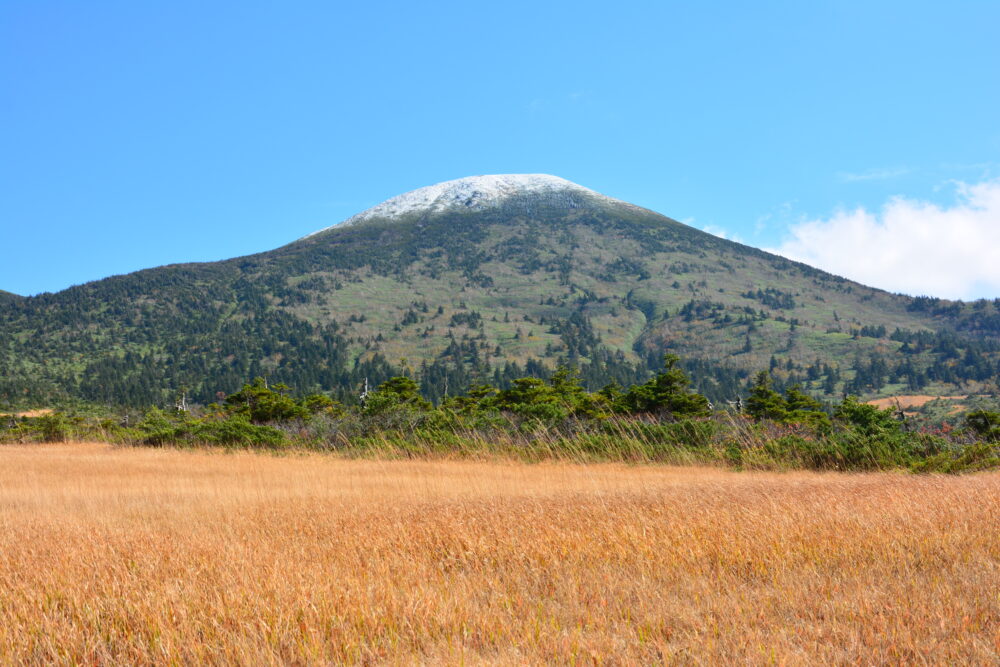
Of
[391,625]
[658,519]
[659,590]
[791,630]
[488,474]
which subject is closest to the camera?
[791,630]

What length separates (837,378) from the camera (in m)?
159

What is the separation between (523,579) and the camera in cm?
436

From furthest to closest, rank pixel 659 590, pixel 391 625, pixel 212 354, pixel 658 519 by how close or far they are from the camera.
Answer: pixel 212 354 → pixel 658 519 → pixel 659 590 → pixel 391 625

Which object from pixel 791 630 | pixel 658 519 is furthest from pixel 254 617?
pixel 658 519

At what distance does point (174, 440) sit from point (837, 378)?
166m

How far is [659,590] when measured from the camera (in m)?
4.00

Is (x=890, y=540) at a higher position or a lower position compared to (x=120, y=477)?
higher

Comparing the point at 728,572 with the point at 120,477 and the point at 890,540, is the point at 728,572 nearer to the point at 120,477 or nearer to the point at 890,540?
the point at 890,540

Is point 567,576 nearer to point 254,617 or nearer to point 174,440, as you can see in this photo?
point 254,617

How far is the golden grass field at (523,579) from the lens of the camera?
10.3 feet

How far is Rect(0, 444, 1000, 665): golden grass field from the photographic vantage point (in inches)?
123

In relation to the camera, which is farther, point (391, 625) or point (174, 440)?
point (174, 440)

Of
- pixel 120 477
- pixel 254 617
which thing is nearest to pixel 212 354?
pixel 120 477

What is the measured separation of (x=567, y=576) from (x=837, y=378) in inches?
6928
